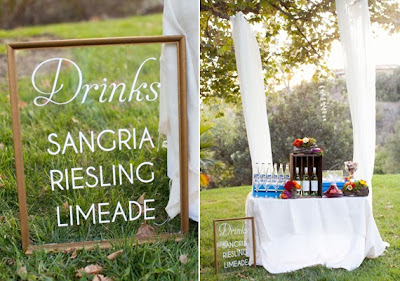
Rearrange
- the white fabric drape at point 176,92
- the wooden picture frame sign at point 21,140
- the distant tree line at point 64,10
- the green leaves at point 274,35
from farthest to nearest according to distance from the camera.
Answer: the distant tree line at point 64,10, the green leaves at point 274,35, the white fabric drape at point 176,92, the wooden picture frame sign at point 21,140

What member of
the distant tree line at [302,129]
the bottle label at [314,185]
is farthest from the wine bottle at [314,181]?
the distant tree line at [302,129]

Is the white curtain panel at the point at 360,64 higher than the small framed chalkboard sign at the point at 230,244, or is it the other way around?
the white curtain panel at the point at 360,64

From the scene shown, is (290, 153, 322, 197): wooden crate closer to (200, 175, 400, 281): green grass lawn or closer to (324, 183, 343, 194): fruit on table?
(324, 183, 343, 194): fruit on table

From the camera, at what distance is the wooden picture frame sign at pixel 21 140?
9.14ft

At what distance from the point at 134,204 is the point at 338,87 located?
293 centimetres

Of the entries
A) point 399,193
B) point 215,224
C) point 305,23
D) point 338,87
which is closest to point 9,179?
point 215,224

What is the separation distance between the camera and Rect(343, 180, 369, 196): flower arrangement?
12.1 feet

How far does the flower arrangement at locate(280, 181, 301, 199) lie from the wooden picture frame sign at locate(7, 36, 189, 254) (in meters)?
0.88

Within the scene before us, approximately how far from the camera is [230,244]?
367 centimetres

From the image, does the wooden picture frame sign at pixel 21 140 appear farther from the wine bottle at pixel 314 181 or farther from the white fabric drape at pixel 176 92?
the wine bottle at pixel 314 181

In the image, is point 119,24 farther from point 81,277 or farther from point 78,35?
point 81,277

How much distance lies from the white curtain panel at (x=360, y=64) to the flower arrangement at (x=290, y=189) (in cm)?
54

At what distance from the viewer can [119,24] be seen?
5809 millimetres

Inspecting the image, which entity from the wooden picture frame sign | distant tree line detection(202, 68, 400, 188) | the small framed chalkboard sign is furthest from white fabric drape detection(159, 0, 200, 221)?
distant tree line detection(202, 68, 400, 188)
